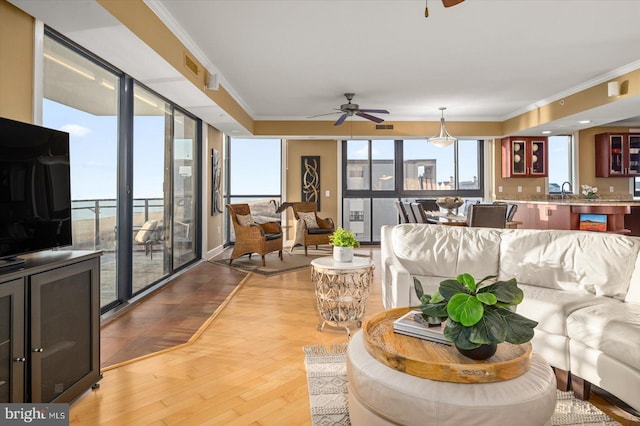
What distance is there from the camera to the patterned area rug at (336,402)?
1.85 meters

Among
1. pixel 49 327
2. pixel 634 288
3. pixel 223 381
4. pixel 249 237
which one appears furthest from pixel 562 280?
pixel 249 237

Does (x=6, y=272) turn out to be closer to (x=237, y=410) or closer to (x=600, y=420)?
(x=237, y=410)

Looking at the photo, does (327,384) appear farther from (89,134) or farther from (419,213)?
(419,213)

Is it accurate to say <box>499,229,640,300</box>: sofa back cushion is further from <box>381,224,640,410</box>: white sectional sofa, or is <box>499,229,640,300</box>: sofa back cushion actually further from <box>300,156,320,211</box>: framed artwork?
<box>300,156,320,211</box>: framed artwork

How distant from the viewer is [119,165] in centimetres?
377

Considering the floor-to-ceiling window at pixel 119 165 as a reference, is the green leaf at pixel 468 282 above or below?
below

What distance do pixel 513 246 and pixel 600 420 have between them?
1.35 meters

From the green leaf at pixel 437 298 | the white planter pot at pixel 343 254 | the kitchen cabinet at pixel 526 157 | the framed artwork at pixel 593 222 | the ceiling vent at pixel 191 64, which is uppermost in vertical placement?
the ceiling vent at pixel 191 64

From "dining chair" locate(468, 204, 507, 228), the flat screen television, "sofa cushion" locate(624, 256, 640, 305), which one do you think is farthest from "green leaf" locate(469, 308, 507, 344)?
"dining chair" locate(468, 204, 507, 228)

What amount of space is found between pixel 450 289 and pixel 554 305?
1.11 meters

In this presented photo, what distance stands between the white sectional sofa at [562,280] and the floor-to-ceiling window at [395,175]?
4970mm

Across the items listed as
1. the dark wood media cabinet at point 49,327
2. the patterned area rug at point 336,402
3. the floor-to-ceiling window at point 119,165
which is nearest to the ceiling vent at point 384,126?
the floor-to-ceiling window at point 119,165

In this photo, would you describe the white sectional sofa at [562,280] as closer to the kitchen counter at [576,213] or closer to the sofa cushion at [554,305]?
the sofa cushion at [554,305]

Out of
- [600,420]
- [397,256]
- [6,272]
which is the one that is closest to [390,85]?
[397,256]
